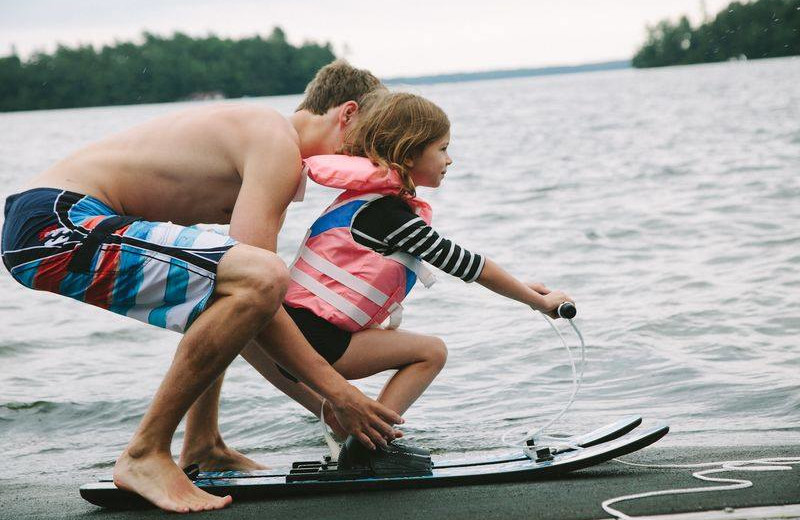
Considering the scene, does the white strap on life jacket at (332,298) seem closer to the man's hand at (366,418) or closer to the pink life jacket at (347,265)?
the pink life jacket at (347,265)

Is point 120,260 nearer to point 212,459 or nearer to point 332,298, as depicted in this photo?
point 332,298

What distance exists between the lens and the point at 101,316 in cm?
856

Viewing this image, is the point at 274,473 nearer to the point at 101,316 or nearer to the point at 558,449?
the point at 558,449

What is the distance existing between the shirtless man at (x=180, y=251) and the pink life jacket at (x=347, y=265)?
0.18 m

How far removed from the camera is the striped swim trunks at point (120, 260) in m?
3.16

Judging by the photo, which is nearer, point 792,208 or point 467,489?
point 467,489

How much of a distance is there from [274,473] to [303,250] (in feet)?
2.74

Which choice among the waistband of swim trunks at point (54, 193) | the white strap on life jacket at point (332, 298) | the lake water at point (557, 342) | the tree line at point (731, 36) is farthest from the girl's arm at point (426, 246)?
the tree line at point (731, 36)

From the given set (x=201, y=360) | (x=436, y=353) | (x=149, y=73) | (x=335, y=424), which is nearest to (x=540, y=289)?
(x=436, y=353)

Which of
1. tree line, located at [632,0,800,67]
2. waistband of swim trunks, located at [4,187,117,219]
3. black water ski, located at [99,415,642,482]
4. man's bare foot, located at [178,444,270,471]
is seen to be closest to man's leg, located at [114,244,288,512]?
black water ski, located at [99,415,642,482]

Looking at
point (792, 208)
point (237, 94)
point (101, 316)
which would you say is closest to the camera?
point (101, 316)

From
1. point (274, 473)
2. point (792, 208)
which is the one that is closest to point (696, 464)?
point (274, 473)

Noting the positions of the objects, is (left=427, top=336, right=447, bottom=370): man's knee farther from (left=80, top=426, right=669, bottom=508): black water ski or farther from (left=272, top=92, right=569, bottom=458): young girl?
(left=80, top=426, right=669, bottom=508): black water ski

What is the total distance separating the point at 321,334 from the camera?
356 cm
